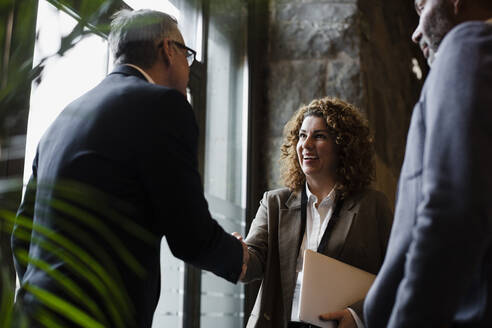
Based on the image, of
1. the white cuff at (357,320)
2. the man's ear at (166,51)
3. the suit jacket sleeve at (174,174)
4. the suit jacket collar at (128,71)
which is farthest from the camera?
the white cuff at (357,320)

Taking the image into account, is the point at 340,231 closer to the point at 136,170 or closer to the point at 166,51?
the point at 166,51

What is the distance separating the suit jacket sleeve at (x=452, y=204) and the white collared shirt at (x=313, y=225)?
123 cm

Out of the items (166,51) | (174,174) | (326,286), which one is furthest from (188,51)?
(326,286)

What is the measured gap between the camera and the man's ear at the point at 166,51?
5.91ft

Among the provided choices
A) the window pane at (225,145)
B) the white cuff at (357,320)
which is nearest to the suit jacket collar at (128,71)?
the white cuff at (357,320)

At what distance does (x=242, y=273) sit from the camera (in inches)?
86.0

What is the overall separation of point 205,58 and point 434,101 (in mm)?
2498

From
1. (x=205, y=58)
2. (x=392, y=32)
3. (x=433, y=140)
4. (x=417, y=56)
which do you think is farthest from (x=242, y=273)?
(x=417, y=56)

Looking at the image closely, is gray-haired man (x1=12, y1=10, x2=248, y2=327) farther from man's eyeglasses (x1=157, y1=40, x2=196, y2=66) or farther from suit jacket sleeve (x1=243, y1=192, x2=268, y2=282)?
suit jacket sleeve (x1=243, y1=192, x2=268, y2=282)

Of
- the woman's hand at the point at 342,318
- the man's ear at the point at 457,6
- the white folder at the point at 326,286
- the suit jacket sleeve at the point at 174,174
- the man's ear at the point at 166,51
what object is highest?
the man's ear at the point at 457,6

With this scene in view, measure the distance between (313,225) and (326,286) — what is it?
41 centimetres

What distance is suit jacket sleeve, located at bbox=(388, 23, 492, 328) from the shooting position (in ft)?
3.33

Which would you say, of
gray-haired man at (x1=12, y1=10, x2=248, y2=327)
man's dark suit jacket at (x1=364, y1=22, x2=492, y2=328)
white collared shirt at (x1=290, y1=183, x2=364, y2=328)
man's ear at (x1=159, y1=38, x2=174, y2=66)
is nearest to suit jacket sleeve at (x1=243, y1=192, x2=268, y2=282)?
white collared shirt at (x1=290, y1=183, x2=364, y2=328)

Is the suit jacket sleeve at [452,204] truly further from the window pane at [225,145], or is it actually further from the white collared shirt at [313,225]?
the window pane at [225,145]
